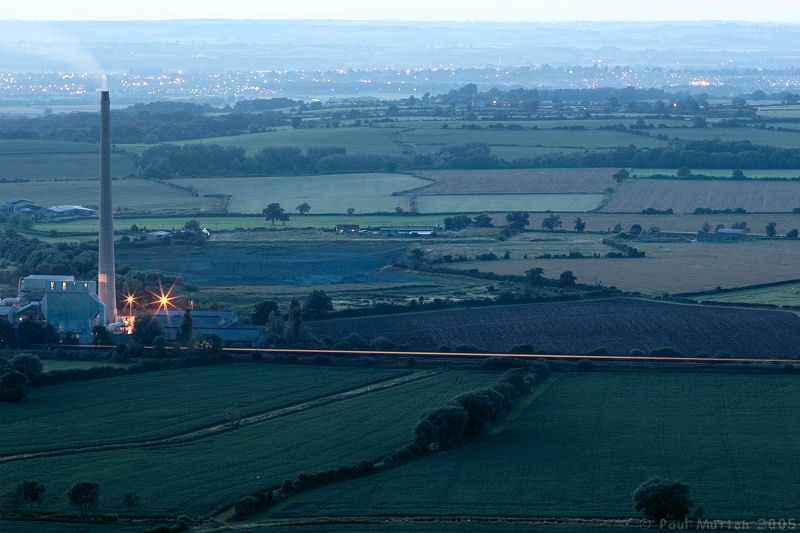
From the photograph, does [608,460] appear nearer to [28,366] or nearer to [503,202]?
[28,366]

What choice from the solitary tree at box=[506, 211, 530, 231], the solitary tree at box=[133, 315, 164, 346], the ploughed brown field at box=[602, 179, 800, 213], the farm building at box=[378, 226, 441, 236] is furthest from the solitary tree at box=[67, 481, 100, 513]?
the ploughed brown field at box=[602, 179, 800, 213]

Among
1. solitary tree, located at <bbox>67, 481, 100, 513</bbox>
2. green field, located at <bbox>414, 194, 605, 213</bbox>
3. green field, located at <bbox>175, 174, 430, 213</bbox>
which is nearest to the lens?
solitary tree, located at <bbox>67, 481, 100, 513</bbox>

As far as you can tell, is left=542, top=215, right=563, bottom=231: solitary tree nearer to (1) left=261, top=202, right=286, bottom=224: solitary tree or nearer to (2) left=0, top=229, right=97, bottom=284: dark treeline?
(1) left=261, top=202, right=286, bottom=224: solitary tree

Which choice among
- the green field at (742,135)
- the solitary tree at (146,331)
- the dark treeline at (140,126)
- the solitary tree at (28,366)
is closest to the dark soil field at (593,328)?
the solitary tree at (146,331)

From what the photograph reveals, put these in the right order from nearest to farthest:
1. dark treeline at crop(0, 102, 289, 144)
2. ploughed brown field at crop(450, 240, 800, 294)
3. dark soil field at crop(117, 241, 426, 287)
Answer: ploughed brown field at crop(450, 240, 800, 294)
dark soil field at crop(117, 241, 426, 287)
dark treeline at crop(0, 102, 289, 144)

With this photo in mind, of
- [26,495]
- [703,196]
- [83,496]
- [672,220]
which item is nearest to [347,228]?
[672,220]

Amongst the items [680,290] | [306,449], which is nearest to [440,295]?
[680,290]

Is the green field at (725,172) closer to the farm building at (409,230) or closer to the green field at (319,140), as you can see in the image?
the green field at (319,140)
